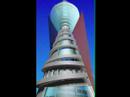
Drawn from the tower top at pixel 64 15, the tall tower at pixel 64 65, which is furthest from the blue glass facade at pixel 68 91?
the tower top at pixel 64 15

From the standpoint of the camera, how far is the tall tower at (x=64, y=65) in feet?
12.9

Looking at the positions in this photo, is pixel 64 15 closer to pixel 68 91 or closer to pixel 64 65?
pixel 64 65

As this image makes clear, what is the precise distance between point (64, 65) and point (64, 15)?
62 centimetres

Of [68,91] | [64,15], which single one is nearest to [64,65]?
[68,91]

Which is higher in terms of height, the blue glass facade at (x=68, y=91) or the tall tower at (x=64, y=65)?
the tall tower at (x=64, y=65)

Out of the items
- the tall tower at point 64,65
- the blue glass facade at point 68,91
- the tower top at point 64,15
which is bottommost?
the blue glass facade at point 68,91

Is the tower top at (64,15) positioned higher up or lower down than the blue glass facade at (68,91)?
higher up

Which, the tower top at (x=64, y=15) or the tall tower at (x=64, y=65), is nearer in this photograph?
the tall tower at (x=64, y=65)

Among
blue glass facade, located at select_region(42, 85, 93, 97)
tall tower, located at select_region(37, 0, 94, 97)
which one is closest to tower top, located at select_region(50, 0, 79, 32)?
tall tower, located at select_region(37, 0, 94, 97)

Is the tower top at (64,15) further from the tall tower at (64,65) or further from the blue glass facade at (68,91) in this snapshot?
the blue glass facade at (68,91)

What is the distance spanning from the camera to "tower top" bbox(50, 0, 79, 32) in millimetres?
4043

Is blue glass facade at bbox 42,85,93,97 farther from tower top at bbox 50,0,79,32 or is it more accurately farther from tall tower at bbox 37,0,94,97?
tower top at bbox 50,0,79,32

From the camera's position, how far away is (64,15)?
13.5 feet
